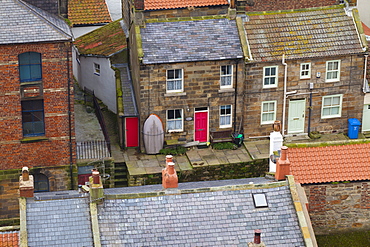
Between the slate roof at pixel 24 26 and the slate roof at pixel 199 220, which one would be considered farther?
the slate roof at pixel 24 26

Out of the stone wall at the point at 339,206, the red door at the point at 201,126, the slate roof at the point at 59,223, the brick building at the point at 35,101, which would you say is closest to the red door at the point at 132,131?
the red door at the point at 201,126

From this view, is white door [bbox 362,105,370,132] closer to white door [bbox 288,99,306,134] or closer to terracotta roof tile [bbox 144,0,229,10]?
white door [bbox 288,99,306,134]

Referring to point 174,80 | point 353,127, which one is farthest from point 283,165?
point 353,127

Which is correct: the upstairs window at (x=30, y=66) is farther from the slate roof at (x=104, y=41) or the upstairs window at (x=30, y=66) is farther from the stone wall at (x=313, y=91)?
the stone wall at (x=313, y=91)

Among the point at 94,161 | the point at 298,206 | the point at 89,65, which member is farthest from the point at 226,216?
the point at 89,65

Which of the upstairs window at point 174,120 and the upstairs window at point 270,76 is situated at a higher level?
the upstairs window at point 270,76

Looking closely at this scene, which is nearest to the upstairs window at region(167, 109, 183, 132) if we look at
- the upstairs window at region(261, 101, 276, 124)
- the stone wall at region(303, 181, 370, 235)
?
the upstairs window at region(261, 101, 276, 124)

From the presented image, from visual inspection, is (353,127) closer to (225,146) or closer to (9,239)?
(225,146)

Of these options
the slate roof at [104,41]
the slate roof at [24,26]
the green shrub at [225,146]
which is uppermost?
the slate roof at [24,26]
